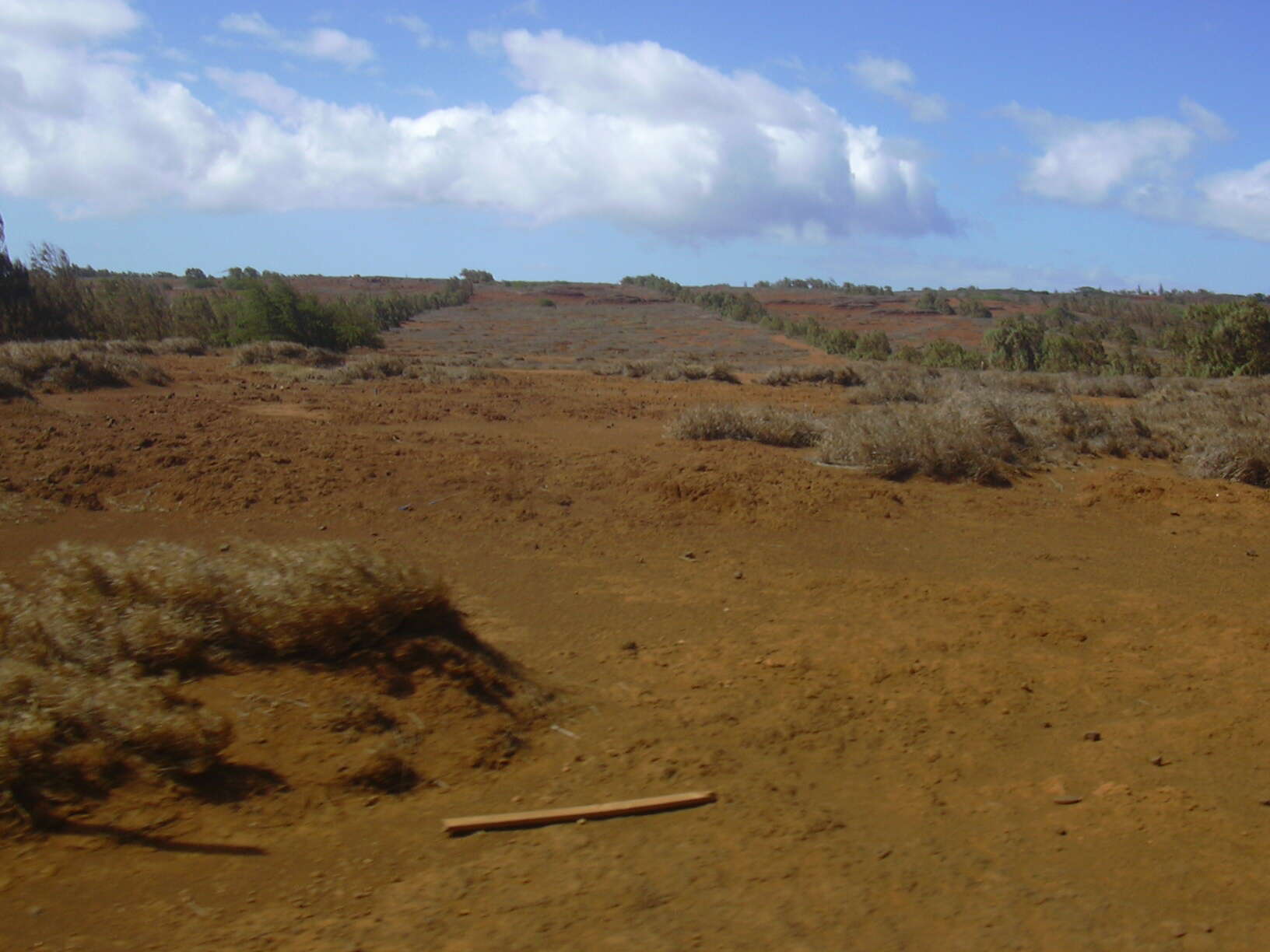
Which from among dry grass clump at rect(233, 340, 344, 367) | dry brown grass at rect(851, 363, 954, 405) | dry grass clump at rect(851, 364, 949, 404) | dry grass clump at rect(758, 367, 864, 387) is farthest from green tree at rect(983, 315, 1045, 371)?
dry grass clump at rect(233, 340, 344, 367)

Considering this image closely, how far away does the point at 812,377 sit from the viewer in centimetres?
2467

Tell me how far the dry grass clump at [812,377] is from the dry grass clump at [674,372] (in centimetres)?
97

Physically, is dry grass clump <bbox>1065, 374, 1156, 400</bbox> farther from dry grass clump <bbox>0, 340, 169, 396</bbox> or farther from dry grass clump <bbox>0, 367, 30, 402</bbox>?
dry grass clump <bbox>0, 367, 30, 402</bbox>

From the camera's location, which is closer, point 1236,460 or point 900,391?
Result: point 1236,460

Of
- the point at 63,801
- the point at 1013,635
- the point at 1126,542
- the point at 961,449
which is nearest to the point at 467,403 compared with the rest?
the point at 961,449

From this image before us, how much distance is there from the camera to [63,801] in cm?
411

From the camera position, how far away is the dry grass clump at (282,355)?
25125 millimetres

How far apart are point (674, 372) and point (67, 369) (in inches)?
519

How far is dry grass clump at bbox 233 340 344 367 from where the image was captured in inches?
989

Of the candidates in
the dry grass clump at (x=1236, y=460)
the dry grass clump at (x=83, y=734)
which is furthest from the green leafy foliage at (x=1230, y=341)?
the dry grass clump at (x=83, y=734)

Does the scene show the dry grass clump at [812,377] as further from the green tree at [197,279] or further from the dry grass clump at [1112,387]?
the green tree at [197,279]

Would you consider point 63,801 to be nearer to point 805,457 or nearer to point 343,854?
point 343,854

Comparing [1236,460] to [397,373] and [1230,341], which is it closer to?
[1230,341]

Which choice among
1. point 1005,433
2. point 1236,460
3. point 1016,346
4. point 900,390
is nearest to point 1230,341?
point 1016,346
